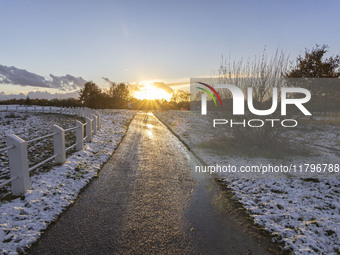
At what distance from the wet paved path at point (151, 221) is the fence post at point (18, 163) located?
50.6 inches

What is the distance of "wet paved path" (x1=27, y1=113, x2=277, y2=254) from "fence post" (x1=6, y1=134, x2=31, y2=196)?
1286mm

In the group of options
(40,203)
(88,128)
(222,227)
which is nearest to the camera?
(222,227)

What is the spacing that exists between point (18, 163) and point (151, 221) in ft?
10.6

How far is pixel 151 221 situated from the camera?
3.97 meters

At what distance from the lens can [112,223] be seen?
3846 mm

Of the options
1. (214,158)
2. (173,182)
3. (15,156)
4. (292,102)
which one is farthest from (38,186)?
(292,102)

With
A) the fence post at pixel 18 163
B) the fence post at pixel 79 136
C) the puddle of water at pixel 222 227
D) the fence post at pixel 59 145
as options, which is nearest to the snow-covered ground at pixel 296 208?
the puddle of water at pixel 222 227

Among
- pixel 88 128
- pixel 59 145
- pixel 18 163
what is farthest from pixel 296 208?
pixel 88 128

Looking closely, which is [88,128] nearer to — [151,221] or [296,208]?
[151,221]

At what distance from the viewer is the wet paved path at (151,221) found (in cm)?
326

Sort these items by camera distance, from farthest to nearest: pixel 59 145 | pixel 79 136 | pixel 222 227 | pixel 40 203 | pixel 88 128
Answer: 1. pixel 88 128
2. pixel 79 136
3. pixel 59 145
4. pixel 40 203
5. pixel 222 227

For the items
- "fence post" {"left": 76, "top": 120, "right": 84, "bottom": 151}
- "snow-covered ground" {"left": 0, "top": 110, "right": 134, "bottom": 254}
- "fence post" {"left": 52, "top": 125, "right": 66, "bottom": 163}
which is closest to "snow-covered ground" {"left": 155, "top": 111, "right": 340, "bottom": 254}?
"snow-covered ground" {"left": 0, "top": 110, "right": 134, "bottom": 254}

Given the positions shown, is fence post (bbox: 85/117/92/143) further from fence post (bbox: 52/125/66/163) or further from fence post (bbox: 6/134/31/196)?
fence post (bbox: 6/134/31/196)

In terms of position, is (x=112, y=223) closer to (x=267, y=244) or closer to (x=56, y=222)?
(x=56, y=222)
